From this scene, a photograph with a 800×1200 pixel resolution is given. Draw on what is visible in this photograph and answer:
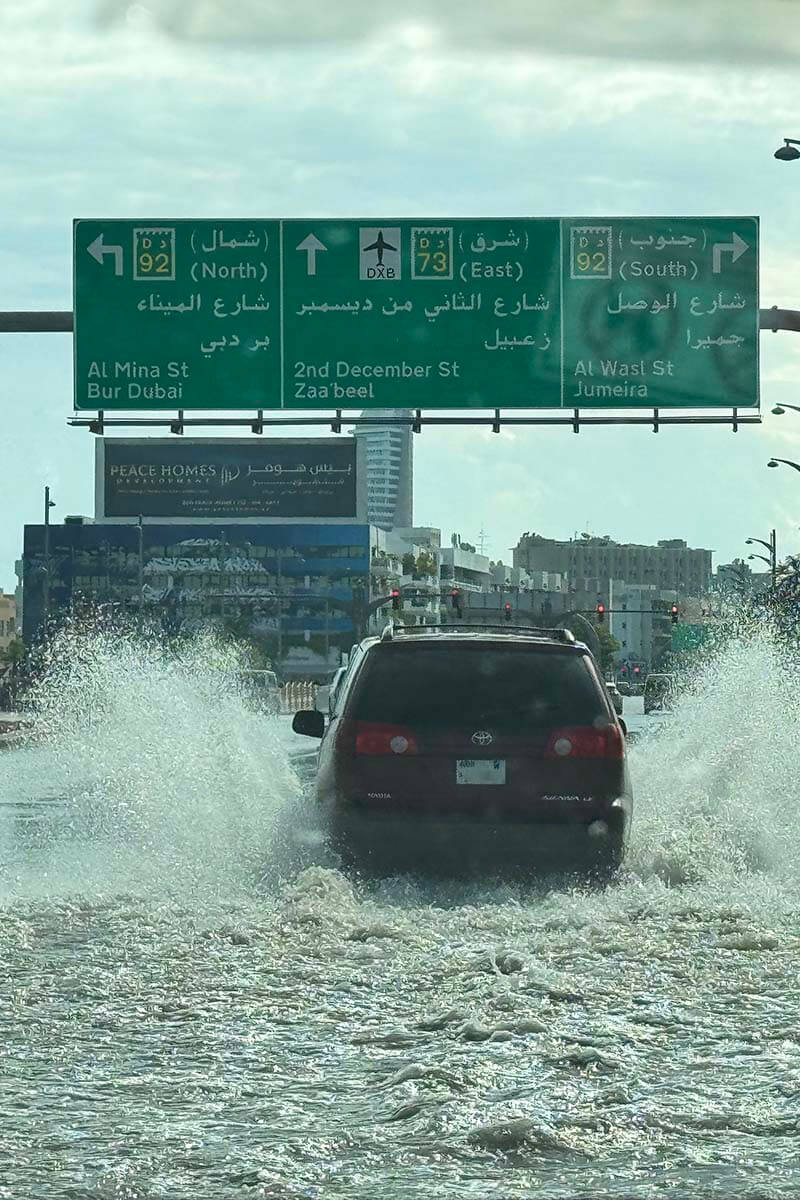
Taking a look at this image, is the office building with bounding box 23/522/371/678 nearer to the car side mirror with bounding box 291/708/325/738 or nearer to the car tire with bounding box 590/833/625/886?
the car side mirror with bounding box 291/708/325/738

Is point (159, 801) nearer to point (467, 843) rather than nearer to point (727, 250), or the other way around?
point (467, 843)

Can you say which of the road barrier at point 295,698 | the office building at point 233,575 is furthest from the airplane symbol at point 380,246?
the office building at point 233,575

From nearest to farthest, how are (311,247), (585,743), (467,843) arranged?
(467,843) < (585,743) < (311,247)

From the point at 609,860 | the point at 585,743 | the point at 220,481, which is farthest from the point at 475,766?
the point at 220,481

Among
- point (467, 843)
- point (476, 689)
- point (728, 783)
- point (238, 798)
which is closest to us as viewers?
point (467, 843)

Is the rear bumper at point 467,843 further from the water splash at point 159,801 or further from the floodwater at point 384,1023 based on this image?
the water splash at point 159,801

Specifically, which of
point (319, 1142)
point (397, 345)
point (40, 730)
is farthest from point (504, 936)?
point (40, 730)

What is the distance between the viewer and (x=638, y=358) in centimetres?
2466

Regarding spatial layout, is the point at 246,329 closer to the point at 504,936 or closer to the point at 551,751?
the point at 551,751

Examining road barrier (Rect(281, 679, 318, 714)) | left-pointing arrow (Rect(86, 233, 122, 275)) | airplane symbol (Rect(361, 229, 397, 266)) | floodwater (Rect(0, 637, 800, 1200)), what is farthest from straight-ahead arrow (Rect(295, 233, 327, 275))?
road barrier (Rect(281, 679, 318, 714))

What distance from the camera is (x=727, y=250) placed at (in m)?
24.6

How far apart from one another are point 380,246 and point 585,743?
45.0 feet

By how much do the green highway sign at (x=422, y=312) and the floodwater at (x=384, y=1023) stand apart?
1017 cm

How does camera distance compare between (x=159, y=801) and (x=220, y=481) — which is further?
(x=220, y=481)
